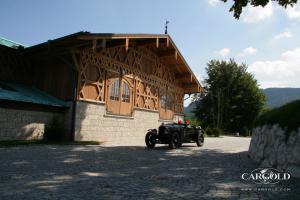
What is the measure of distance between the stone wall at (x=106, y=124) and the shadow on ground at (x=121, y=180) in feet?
25.8

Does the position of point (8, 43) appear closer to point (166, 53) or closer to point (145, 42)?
point (145, 42)

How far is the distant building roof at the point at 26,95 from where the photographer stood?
50.0 ft

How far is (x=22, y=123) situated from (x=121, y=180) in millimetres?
10906

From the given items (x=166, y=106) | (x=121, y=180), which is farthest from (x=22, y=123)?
(x=166, y=106)

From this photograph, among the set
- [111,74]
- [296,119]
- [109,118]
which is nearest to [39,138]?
[109,118]

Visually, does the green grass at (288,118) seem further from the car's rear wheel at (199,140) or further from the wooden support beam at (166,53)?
the wooden support beam at (166,53)

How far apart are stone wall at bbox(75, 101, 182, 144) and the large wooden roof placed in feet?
11.4

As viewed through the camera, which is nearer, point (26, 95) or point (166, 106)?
point (26, 95)

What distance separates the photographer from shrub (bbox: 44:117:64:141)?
16141mm

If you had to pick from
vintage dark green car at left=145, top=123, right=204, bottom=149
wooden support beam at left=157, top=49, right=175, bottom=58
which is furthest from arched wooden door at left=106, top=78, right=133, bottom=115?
vintage dark green car at left=145, top=123, right=204, bottom=149

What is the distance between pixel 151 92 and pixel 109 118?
18.4 ft

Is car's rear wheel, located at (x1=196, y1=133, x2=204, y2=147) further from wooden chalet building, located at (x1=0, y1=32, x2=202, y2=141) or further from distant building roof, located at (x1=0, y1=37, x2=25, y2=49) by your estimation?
distant building roof, located at (x1=0, y1=37, x2=25, y2=49)

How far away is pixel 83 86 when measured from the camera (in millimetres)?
17438

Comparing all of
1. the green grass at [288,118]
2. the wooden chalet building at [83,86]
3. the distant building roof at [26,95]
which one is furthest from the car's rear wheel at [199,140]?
the distant building roof at [26,95]
